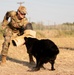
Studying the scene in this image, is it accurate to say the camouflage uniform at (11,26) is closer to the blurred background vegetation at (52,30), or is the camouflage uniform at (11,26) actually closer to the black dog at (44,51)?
the black dog at (44,51)

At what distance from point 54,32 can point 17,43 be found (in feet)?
115

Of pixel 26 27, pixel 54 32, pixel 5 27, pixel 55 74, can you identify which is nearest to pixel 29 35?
pixel 26 27

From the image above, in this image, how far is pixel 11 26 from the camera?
1032 cm

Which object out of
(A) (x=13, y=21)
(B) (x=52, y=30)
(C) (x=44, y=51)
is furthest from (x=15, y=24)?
(B) (x=52, y=30)

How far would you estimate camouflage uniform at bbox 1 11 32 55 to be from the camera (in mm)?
9961

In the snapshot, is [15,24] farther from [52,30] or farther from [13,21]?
[52,30]

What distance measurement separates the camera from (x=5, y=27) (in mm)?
10391

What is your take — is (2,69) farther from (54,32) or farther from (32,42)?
(54,32)

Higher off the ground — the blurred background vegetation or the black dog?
the black dog

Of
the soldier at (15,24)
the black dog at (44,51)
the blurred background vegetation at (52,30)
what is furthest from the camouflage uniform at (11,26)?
the blurred background vegetation at (52,30)

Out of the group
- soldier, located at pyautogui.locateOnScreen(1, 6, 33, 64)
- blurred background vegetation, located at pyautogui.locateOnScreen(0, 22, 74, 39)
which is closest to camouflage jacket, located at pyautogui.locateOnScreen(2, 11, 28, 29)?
soldier, located at pyautogui.locateOnScreen(1, 6, 33, 64)

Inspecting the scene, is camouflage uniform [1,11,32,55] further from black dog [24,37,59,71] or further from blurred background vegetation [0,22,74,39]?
blurred background vegetation [0,22,74,39]

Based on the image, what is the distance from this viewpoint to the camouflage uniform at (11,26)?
996 cm

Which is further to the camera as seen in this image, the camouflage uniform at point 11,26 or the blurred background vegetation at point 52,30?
the blurred background vegetation at point 52,30
